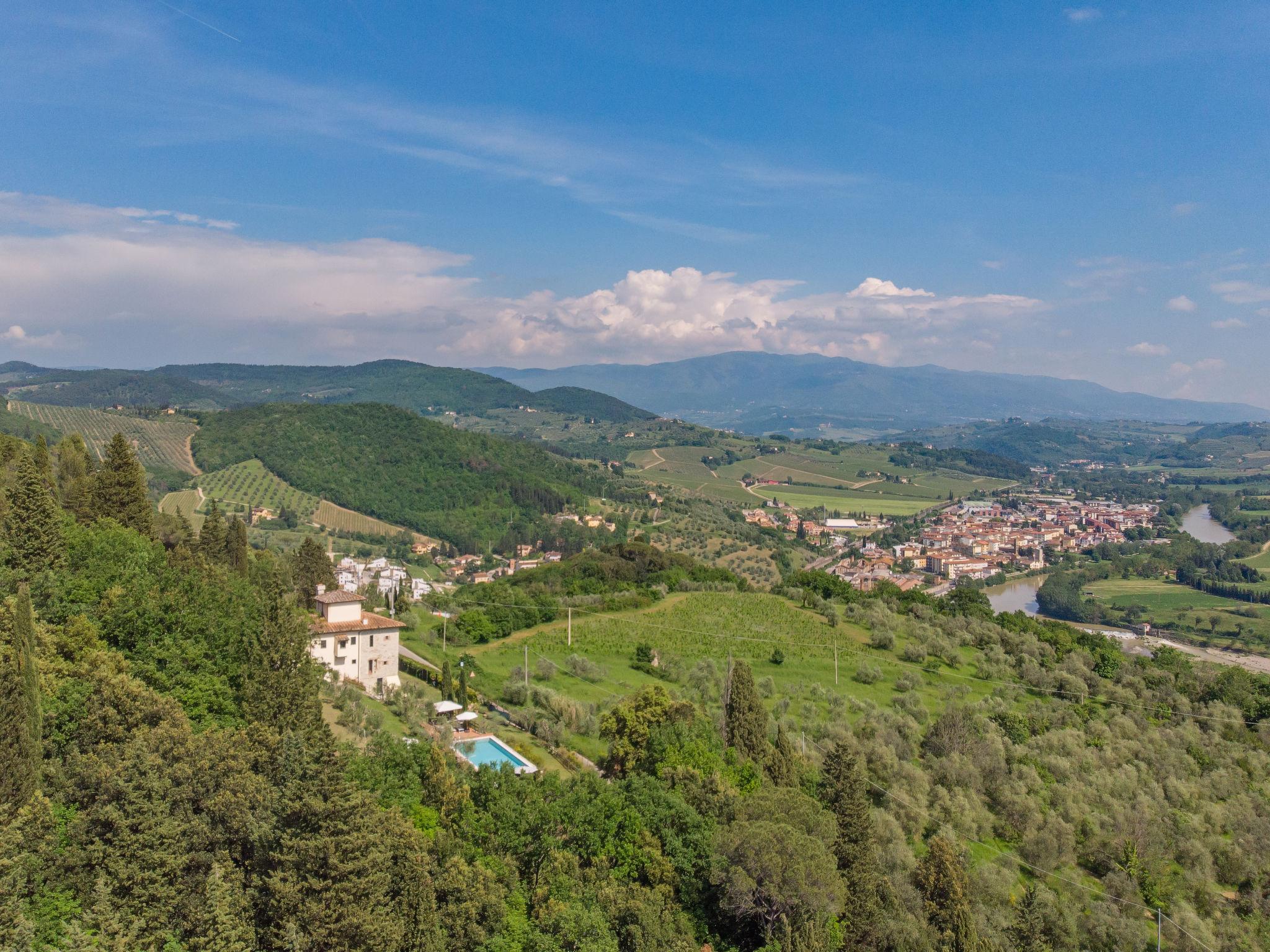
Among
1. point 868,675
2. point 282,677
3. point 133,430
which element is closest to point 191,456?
point 133,430

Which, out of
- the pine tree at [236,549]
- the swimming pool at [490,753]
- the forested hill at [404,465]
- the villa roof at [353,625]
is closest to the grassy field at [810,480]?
the forested hill at [404,465]

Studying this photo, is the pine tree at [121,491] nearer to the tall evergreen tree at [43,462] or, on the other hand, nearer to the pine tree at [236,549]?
the tall evergreen tree at [43,462]

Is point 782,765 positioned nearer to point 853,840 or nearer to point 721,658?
point 853,840

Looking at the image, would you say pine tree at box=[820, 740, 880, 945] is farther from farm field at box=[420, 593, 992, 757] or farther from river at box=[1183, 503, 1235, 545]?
river at box=[1183, 503, 1235, 545]

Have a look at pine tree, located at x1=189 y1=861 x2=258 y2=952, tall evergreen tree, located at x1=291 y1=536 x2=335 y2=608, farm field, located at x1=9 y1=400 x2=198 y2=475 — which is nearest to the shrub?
tall evergreen tree, located at x1=291 y1=536 x2=335 y2=608

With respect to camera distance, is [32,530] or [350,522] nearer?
[32,530]
